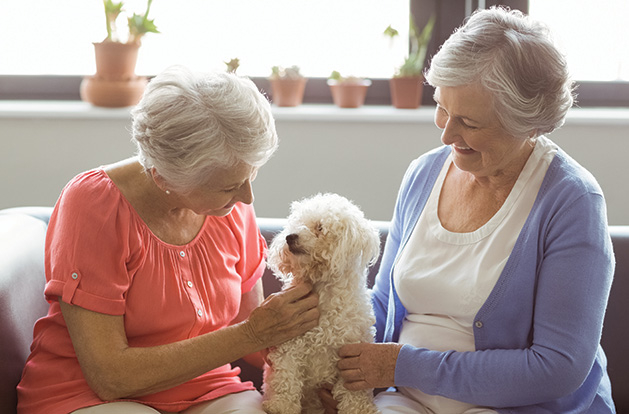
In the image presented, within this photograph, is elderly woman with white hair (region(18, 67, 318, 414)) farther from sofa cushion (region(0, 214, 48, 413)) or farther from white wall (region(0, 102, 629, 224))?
white wall (region(0, 102, 629, 224))

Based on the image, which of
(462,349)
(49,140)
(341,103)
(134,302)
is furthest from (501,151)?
(49,140)

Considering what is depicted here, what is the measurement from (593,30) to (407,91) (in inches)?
32.8

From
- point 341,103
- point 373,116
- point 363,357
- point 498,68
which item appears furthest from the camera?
point 341,103

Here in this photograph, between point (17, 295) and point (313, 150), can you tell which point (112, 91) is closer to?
point (313, 150)

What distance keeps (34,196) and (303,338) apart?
174 cm

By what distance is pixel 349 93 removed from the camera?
2.88 metres

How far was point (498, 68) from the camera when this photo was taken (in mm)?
1478

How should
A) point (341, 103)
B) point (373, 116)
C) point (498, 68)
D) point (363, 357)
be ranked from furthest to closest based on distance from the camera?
1. point (341, 103)
2. point (373, 116)
3. point (363, 357)
4. point (498, 68)

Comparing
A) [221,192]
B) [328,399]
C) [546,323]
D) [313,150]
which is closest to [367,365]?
[328,399]

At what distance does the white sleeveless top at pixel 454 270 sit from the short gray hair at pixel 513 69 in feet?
0.51

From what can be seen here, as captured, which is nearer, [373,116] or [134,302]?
[134,302]

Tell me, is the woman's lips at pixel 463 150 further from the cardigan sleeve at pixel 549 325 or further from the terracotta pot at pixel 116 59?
the terracotta pot at pixel 116 59

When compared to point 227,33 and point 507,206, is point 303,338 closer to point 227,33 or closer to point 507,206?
point 507,206

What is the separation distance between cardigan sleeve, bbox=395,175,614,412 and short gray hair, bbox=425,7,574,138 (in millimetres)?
193
